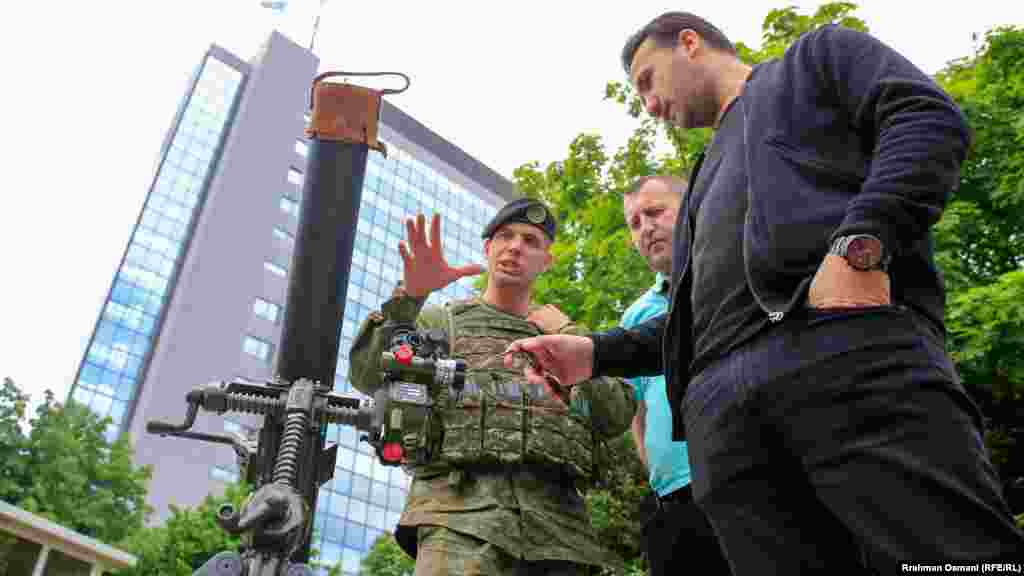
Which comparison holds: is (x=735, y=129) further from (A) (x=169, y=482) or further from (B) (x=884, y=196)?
(A) (x=169, y=482)

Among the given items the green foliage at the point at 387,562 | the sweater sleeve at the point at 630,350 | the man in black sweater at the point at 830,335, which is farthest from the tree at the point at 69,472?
the man in black sweater at the point at 830,335

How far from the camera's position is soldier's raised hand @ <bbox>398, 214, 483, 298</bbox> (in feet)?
10.0

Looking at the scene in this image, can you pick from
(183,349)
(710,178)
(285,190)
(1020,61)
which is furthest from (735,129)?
(285,190)

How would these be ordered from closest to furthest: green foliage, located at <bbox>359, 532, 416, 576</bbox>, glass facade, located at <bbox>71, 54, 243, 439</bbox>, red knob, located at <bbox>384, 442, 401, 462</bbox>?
red knob, located at <bbox>384, 442, 401, 462</bbox>, green foliage, located at <bbox>359, 532, 416, 576</bbox>, glass facade, located at <bbox>71, 54, 243, 439</bbox>

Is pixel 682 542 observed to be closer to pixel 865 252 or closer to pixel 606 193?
pixel 865 252

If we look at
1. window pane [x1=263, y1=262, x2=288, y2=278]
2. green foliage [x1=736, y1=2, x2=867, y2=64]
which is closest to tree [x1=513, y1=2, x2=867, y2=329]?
green foliage [x1=736, y1=2, x2=867, y2=64]

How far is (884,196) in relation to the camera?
157 centimetres

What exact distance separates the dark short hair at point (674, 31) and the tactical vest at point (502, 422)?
1171 millimetres

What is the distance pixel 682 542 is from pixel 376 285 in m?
51.9

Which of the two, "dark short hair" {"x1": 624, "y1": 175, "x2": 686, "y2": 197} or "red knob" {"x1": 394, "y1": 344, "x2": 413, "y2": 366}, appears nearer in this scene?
"red knob" {"x1": 394, "y1": 344, "x2": 413, "y2": 366}

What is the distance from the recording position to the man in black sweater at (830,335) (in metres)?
1.39

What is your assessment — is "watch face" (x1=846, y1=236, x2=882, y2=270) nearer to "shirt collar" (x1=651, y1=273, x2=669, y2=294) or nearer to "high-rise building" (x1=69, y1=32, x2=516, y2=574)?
"shirt collar" (x1=651, y1=273, x2=669, y2=294)

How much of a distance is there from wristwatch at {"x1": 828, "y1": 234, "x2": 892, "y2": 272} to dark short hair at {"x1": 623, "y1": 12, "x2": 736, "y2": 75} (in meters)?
1.01

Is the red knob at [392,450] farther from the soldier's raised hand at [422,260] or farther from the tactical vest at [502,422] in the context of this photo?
the soldier's raised hand at [422,260]
